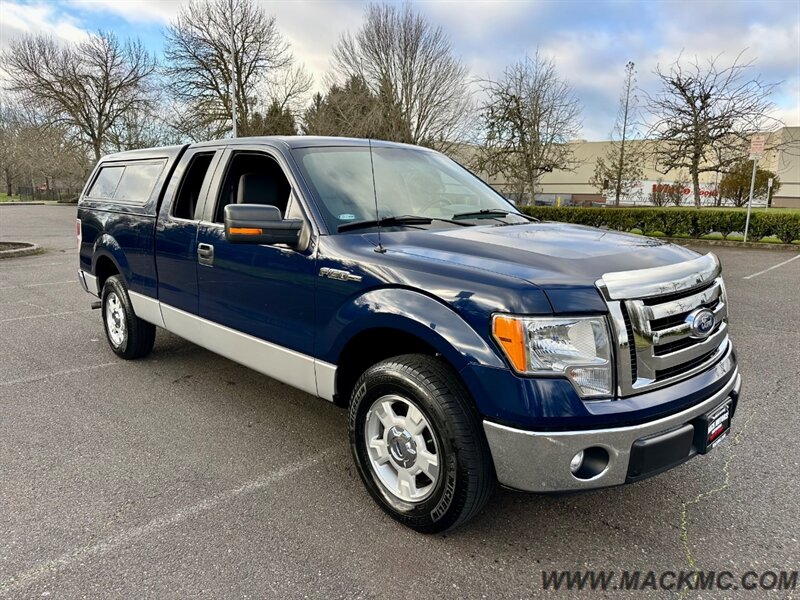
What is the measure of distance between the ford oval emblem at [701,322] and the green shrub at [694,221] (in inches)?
505

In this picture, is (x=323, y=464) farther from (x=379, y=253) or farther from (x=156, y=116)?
(x=156, y=116)

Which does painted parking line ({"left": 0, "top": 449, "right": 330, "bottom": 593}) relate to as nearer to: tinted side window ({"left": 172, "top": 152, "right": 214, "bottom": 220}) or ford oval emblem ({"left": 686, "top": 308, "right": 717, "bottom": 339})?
tinted side window ({"left": 172, "top": 152, "right": 214, "bottom": 220})

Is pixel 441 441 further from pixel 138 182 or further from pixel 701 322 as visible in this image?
pixel 138 182

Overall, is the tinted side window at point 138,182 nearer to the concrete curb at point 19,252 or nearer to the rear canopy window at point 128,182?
the rear canopy window at point 128,182

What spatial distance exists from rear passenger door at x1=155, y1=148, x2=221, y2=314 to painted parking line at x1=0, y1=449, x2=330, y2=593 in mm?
1465

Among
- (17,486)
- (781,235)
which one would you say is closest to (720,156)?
(781,235)

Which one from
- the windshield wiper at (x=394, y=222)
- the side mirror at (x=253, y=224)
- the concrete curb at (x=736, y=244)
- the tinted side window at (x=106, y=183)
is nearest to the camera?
the side mirror at (x=253, y=224)

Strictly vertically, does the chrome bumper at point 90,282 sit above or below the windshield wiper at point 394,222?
below

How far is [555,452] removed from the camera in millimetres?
2166

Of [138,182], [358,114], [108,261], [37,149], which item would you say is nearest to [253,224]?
[138,182]

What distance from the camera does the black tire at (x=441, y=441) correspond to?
91.5 inches

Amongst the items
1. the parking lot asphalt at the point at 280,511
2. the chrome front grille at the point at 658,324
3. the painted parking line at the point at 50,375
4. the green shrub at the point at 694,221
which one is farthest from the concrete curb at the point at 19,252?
the chrome front grille at the point at 658,324

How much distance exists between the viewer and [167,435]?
12.0ft

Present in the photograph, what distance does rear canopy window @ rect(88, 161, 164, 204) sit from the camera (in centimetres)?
459
